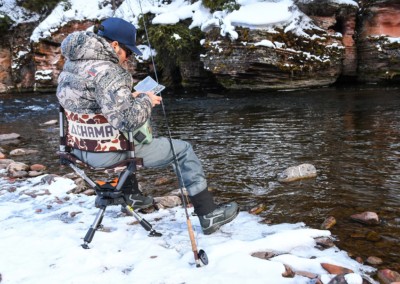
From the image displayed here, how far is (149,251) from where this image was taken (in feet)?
10.6

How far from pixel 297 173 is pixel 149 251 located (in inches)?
108

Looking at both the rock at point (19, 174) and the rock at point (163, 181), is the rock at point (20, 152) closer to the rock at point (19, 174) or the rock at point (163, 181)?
the rock at point (19, 174)

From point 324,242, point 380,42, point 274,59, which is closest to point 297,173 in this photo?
point 324,242

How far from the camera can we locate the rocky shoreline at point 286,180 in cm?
269

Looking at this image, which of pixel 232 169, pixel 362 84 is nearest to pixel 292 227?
pixel 232 169

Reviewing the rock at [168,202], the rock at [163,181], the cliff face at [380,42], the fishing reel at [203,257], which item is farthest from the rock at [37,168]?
the cliff face at [380,42]

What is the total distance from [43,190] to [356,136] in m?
6.08

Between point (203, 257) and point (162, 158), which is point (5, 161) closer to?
point (162, 158)

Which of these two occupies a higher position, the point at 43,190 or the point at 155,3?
the point at 155,3

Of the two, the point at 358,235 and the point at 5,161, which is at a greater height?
the point at 358,235

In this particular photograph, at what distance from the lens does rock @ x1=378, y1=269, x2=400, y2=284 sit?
8.60ft

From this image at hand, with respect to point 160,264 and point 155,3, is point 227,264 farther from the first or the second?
point 155,3

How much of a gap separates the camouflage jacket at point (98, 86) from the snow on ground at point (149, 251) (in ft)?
3.87

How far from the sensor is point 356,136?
24.4 feet
